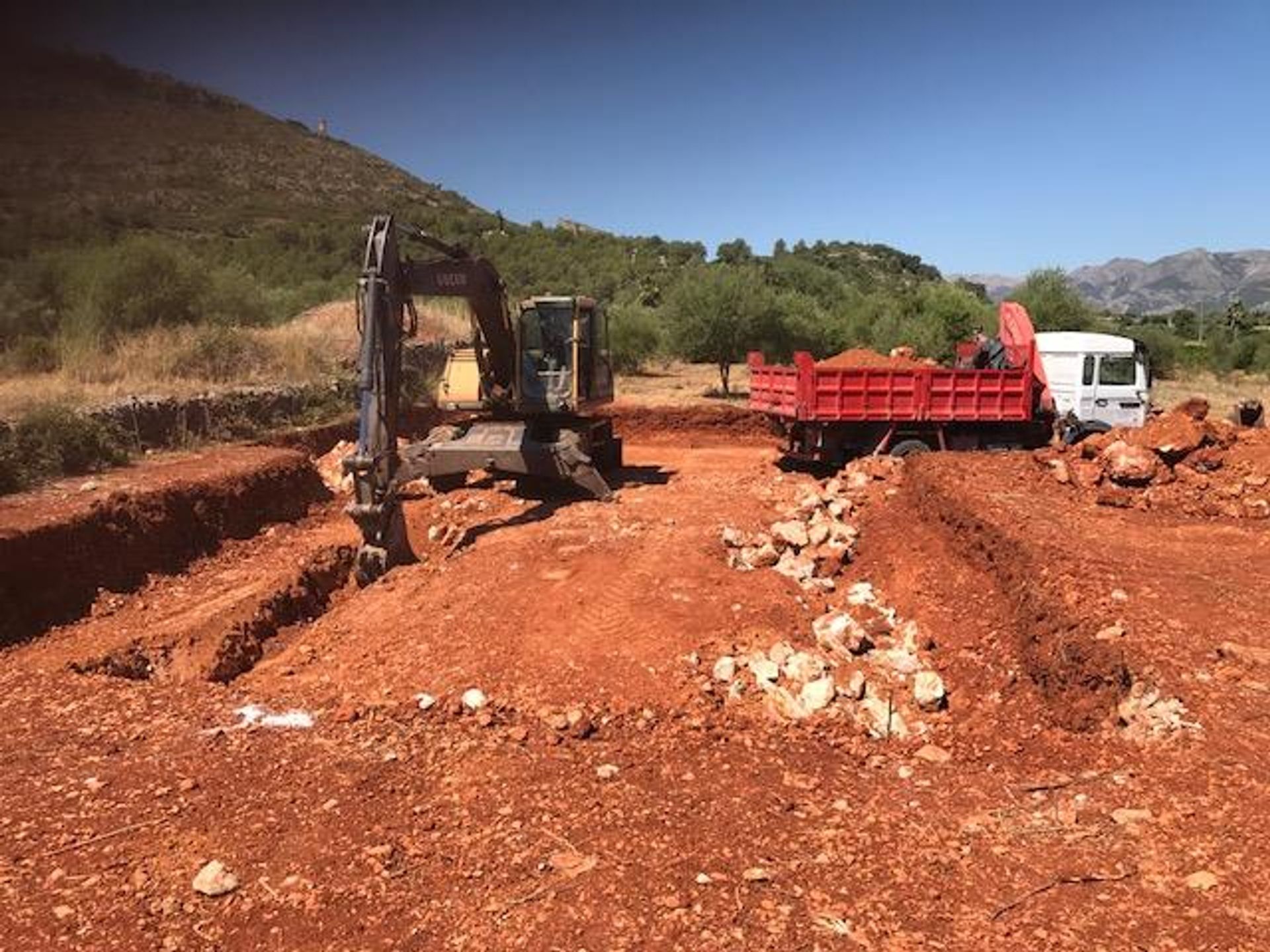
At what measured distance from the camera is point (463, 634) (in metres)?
8.19

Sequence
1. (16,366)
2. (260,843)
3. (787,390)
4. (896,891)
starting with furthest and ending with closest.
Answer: (16,366) < (787,390) < (260,843) < (896,891)

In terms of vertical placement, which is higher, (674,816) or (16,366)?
(16,366)

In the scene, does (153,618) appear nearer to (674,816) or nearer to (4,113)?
(674,816)

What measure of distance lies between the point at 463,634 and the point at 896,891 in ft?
15.1

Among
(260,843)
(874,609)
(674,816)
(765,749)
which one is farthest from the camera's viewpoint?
(874,609)

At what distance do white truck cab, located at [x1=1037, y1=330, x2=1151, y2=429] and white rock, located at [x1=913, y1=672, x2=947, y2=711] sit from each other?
426 inches

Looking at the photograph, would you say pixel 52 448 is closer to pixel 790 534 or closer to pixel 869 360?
pixel 790 534

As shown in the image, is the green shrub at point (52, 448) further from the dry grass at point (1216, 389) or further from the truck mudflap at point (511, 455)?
the dry grass at point (1216, 389)

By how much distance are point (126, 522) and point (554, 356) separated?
6004mm

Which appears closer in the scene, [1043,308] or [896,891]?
[896,891]

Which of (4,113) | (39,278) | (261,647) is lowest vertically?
(261,647)

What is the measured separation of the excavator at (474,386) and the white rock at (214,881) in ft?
18.8

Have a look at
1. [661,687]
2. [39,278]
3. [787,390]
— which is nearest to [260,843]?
[661,687]

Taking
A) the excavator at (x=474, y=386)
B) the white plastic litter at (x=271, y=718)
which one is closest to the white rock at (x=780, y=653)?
the white plastic litter at (x=271, y=718)
